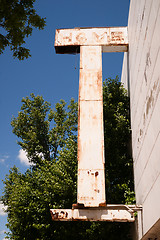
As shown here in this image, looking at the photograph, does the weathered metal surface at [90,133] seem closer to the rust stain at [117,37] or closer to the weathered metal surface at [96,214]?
the weathered metal surface at [96,214]

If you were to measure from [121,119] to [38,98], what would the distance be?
34.4 feet

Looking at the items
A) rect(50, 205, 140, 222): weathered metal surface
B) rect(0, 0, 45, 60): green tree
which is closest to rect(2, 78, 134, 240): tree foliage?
rect(50, 205, 140, 222): weathered metal surface

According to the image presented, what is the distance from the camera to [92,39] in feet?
40.9

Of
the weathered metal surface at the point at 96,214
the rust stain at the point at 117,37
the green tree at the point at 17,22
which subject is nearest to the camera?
the green tree at the point at 17,22

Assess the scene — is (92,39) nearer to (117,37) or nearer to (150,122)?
(117,37)

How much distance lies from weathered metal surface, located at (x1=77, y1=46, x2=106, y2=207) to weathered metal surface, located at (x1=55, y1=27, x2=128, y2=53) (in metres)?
0.67

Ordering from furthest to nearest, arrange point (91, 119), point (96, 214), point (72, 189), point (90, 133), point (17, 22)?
point (72, 189), point (91, 119), point (90, 133), point (96, 214), point (17, 22)

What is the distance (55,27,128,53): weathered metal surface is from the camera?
1247 centimetres

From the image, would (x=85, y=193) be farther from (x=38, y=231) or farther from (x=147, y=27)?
(x=147, y=27)

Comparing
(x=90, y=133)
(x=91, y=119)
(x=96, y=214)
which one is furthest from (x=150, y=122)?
(x=96, y=214)

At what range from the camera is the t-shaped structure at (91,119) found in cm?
820

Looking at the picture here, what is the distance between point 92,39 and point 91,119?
4696 millimetres

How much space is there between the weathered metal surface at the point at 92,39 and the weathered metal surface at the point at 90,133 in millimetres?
674

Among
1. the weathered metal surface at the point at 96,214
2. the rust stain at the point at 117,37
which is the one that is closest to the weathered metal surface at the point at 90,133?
the weathered metal surface at the point at 96,214
